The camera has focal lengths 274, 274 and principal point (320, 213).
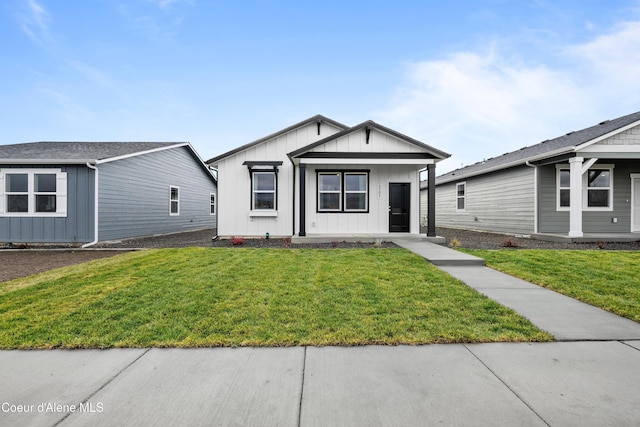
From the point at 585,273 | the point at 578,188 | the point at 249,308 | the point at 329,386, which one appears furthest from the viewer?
the point at 578,188

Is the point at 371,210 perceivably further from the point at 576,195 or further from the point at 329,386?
the point at 329,386

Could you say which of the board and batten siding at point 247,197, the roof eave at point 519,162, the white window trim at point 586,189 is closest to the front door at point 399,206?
the board and batten siding at point 247,197

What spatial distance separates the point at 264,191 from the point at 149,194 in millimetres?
6244

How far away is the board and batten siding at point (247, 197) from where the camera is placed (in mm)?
11516

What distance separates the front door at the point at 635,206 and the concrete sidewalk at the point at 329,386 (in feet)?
44.9

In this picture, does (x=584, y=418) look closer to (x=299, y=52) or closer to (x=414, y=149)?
(x=414, y=149)

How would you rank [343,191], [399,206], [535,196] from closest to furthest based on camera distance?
[343,191] → [399,206] → [535,196]

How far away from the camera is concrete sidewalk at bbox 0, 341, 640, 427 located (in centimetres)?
175

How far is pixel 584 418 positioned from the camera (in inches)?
67.8

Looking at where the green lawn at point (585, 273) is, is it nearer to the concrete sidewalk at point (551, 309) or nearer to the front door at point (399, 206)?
the concrete sidewalk at point (551, 309)

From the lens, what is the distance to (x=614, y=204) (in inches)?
459

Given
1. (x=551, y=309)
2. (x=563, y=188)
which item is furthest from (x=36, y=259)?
(x=563, y=188)

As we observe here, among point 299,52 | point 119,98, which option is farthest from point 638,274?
point 119,98

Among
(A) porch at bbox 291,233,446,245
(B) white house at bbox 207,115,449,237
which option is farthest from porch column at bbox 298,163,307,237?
(A) porch at bbox 291,233,446,245
